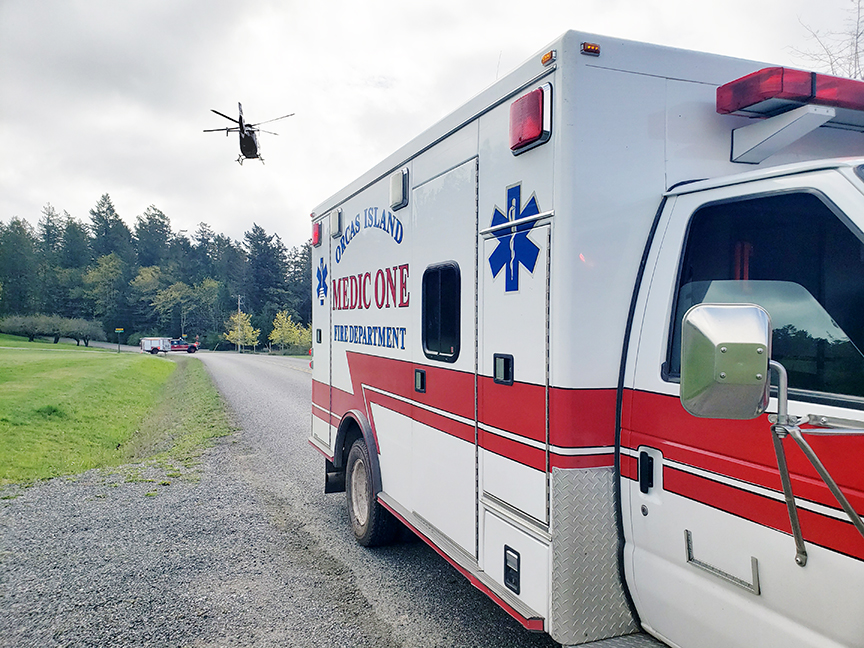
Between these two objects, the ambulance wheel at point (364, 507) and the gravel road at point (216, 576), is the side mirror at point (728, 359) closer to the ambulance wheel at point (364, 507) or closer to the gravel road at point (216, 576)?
the gravel road at point (216, 576)

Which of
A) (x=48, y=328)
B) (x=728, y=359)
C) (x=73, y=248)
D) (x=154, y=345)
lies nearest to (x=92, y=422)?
(x=728, y=359)

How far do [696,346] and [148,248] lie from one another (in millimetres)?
115153

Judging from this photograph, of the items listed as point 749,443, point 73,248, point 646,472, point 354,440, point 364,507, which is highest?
point 73,248

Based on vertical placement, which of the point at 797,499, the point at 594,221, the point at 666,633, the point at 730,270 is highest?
the point at 594,221

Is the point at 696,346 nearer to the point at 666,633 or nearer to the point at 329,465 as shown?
the point at 666,633

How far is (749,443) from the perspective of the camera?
205cm

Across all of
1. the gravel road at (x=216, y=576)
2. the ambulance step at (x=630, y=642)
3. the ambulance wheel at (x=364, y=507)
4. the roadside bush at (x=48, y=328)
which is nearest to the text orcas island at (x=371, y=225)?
the ambulance wheel at (x=364, y=507)

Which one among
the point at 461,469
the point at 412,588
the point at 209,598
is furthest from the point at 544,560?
the point at 209,598

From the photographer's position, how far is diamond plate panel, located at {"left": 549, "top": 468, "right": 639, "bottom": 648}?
102 inches

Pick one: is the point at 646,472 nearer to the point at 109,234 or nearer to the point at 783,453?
the point at 783,453

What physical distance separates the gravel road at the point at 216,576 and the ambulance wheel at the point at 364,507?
0.15 metres

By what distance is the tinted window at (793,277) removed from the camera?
191cm

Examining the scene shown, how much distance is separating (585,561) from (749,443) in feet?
3.03

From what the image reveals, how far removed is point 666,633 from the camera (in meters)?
2.44
